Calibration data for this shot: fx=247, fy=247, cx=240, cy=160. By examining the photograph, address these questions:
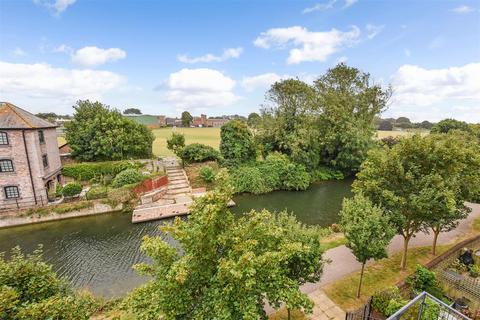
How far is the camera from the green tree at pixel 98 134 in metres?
26.6

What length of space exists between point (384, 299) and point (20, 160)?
25029 mm

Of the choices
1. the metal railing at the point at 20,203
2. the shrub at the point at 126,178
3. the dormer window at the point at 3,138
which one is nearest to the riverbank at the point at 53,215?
the metal railing at the point at 20,203

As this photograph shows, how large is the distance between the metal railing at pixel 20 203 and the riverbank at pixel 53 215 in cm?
127

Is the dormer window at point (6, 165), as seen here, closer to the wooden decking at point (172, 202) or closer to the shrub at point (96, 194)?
the shrub at point (96, 194)

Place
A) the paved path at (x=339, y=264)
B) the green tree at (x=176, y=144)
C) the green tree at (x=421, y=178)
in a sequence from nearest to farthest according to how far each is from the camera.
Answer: the paved path at (x=339, y=264), the green tree at (x=421, y=178), the green tree at (x=176, y=144)

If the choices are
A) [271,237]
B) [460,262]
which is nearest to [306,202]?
[460,262]

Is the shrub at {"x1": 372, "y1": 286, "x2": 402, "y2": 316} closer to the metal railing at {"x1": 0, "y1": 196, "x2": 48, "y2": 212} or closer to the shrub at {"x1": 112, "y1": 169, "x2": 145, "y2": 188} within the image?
the shrub at {"x1": 112, "y1": 169, "x2": 145, "y2": 188}

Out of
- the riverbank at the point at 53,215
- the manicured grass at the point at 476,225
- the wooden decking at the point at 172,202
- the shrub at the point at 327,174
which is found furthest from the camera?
the shrub at the point at 327,174

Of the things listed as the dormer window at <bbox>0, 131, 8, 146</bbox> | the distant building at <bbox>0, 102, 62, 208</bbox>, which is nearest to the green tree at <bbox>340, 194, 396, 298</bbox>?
the distant building at <bbox>0, 102, 62, 208</bbox>

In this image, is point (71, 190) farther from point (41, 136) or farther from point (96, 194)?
point (41, 136)

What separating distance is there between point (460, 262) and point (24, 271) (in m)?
17.7

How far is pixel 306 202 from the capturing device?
77.3ft

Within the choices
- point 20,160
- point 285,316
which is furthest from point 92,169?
point 285,316

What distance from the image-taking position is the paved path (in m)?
9.43
